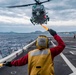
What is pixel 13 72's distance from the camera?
1728cm

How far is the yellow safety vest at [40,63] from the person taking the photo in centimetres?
679

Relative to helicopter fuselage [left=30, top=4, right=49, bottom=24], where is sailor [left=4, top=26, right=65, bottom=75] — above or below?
above

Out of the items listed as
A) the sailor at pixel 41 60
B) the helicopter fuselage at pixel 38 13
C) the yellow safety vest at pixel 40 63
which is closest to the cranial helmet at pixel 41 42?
the sailor at pixel 41 60

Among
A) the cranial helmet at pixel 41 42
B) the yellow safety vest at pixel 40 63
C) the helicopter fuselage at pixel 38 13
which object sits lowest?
the helicopter fuselage at pixel 38 13

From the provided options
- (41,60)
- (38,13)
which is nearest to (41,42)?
(41,60)

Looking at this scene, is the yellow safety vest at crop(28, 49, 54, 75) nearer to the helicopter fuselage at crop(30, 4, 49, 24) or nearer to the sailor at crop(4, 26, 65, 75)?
the sailor at crop(4, 26, 65, 75)

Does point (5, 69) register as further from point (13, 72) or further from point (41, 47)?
point (41, 47)

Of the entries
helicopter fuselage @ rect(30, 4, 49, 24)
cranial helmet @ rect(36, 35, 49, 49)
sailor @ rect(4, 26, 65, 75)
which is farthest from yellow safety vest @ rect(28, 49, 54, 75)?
helicopter fuselage @ rect(30, 4, 49, 24)

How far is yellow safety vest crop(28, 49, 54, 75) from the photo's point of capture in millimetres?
6785

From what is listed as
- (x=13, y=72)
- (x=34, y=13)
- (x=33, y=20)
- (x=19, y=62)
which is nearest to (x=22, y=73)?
(x=13, y=72)

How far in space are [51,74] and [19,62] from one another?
824 mm

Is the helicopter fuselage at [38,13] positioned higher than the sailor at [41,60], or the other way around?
the sailor at [41,60]

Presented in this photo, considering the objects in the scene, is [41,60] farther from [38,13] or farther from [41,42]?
[38,13]

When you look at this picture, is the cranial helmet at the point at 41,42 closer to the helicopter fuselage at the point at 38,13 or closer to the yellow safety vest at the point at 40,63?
the yellow safety vest at the point at 40,63
